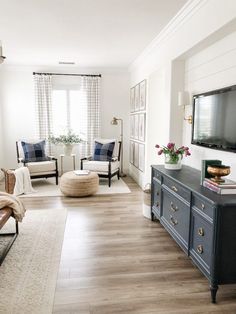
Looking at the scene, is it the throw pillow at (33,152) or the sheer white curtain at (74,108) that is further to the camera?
the sheer white curtain at (74,108)

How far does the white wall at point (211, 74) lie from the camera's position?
2637mm

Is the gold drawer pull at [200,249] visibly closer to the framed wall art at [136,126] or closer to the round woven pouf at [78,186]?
the round woven pouf at [78,186]

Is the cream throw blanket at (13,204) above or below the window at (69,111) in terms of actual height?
below

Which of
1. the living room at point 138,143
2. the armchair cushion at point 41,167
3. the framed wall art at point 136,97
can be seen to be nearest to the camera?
the living room at point 138,143

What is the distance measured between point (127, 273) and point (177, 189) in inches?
37.4

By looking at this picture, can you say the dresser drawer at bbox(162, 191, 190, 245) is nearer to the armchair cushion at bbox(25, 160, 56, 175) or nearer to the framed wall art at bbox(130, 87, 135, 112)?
the armchair cushion at bbox(25, 160, 56, 175)

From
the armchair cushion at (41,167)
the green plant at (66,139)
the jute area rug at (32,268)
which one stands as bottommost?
the jute area rug at (32,268)

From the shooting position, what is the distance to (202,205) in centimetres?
219

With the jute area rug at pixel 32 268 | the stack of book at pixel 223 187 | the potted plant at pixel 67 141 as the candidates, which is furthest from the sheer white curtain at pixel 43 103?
the stack of book at pixel 223 187

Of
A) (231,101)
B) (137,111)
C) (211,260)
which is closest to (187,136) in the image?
(231,101)

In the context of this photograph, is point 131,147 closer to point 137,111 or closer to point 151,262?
point 137,111

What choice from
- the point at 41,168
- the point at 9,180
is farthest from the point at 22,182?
the point at 41,168

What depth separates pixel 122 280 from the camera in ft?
7.55

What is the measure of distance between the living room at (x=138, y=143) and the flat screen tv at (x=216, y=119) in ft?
0.40
